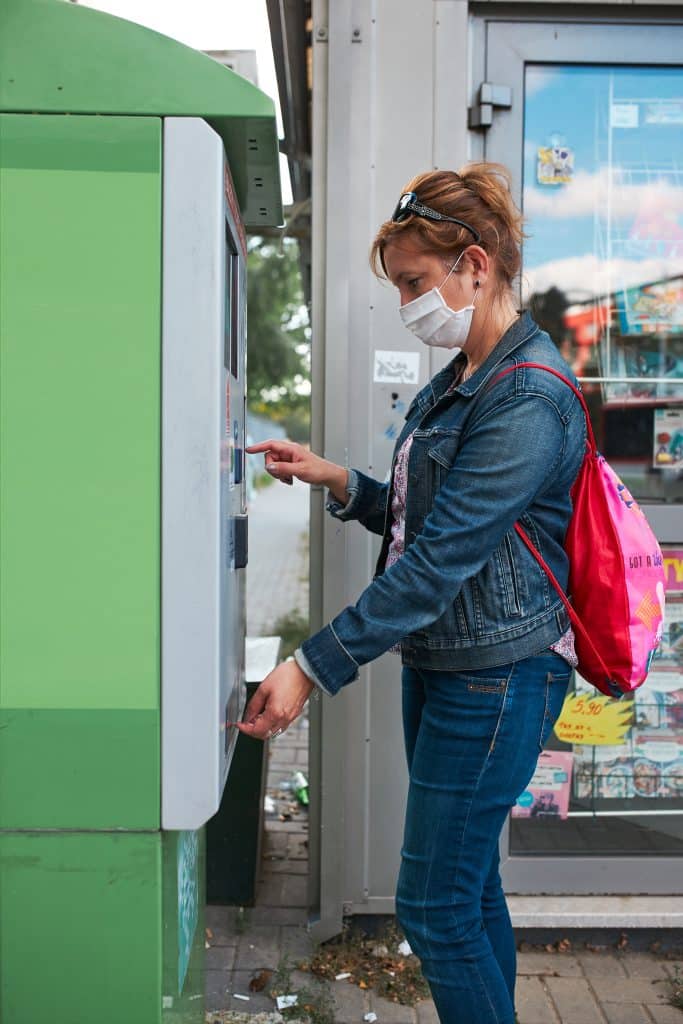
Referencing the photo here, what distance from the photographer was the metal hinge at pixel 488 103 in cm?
277

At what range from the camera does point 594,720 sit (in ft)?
10.0

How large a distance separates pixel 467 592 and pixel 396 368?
125cm

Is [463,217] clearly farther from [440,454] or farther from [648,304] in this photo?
[648,304]

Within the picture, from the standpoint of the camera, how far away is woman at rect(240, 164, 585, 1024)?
63.3 inches

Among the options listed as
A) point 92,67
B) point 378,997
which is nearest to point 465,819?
point 378,997

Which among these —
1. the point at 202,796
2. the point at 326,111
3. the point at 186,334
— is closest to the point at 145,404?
the point at 186,334

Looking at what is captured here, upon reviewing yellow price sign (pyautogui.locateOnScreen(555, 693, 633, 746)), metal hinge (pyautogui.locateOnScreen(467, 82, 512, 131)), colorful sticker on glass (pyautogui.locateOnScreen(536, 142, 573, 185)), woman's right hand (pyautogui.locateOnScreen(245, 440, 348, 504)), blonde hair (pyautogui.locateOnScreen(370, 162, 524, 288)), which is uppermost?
metal hinge (pyautogui.locateOnScreen(467, 82, 512, 131))

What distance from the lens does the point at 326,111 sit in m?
2.75

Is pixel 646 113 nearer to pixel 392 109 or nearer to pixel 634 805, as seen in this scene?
pixel 392 109

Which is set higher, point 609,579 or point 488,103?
point 488,103

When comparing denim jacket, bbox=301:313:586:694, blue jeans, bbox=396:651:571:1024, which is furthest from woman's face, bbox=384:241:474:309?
blue jeans, bbox=396:651:571:1024

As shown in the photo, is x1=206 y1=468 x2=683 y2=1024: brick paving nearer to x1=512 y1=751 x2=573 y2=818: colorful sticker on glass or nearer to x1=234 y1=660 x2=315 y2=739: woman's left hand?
x1=512 y1=751 x2=573 y2=818: colorful sticker on glass

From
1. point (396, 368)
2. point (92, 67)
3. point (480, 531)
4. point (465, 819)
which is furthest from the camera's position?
point (396, 368)

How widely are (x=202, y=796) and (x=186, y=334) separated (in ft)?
2.24
